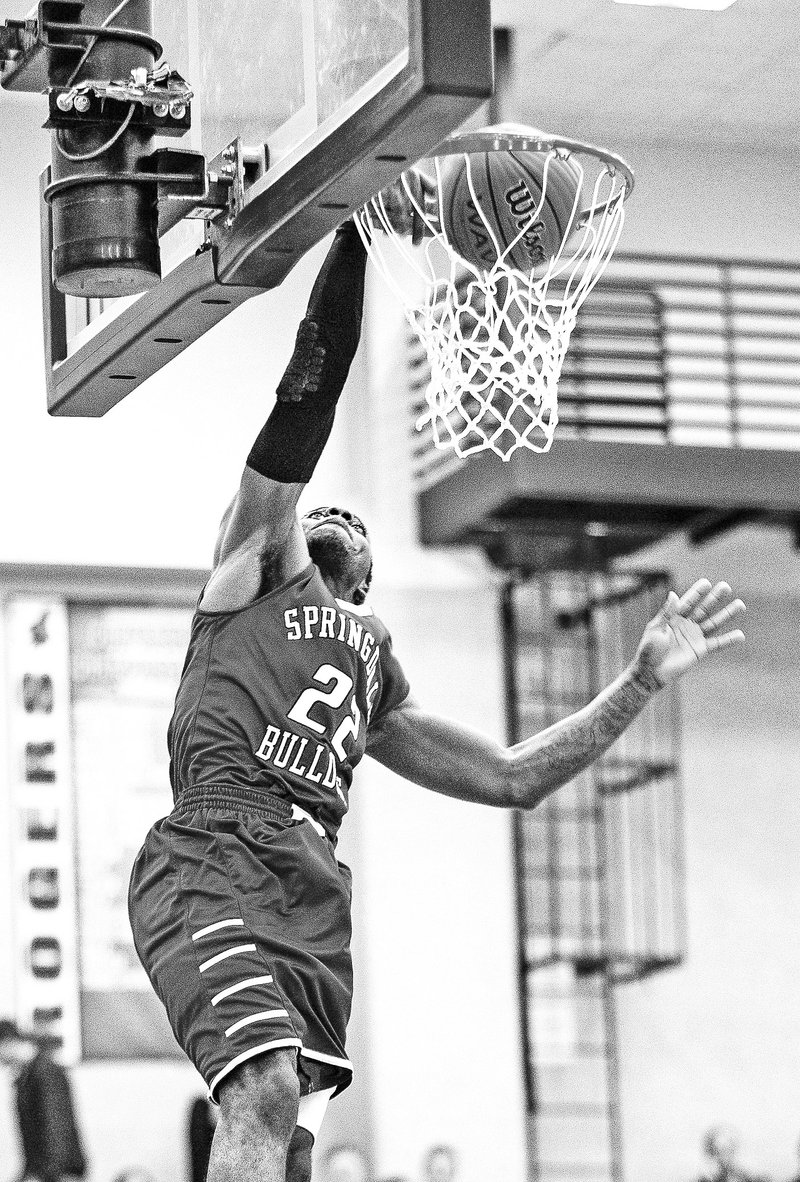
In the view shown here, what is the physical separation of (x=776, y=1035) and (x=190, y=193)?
12116mm

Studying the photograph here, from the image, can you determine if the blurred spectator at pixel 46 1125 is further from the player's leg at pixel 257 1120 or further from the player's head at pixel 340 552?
the player's leg at pixel 257 1120

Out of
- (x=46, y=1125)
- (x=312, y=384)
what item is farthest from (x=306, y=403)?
(x=46, y=1125)

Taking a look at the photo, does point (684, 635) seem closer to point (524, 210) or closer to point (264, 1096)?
point (524, 210)

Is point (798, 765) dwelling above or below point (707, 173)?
below

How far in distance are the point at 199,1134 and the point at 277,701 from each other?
923 centimetres

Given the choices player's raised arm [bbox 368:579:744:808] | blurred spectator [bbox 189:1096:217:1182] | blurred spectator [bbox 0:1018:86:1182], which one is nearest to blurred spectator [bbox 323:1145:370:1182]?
blurred spectator [bbox 189:1096:217:1182]

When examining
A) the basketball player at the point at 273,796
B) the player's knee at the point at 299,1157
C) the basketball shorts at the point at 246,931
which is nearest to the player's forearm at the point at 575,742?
the basketball player at the point at 273,796

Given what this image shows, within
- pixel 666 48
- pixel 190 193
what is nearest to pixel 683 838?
pixel 666 48

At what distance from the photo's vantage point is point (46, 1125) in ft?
43.0

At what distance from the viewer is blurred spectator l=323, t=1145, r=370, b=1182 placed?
13609mm

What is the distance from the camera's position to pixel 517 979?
1453 cm

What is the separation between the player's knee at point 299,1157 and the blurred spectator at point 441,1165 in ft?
30.3

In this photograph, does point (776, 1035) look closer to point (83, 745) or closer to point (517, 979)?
point (517, 979)

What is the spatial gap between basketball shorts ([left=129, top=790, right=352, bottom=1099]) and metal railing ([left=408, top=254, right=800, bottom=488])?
31.1 ft
